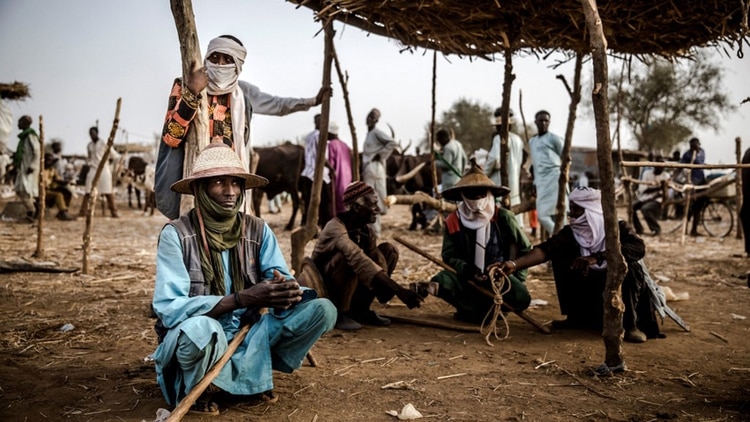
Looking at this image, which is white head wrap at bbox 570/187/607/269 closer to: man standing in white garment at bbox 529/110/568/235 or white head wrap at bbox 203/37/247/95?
white head wrap at bbox 203/37/247/95

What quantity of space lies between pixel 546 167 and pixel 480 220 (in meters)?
3.22

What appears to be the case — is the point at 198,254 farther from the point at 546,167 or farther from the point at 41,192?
the point at 546,167

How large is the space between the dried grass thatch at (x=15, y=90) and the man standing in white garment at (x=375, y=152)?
245 inches

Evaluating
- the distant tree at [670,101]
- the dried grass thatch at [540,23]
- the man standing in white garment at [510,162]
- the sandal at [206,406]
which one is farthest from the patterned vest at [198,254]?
the distant tree at [670,101]

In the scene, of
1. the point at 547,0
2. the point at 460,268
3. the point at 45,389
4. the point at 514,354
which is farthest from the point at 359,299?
the point at 547,0

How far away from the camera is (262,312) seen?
3.19 metres

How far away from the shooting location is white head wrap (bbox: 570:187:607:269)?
179 inches

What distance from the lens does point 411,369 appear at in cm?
381

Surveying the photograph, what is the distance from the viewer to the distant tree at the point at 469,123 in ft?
119

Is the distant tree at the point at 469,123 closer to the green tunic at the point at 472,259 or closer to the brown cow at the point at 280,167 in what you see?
the brown cow at the point at 280,167

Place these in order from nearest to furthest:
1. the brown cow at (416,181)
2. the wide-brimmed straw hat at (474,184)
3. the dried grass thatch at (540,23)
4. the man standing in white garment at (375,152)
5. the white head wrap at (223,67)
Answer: the white head wrap at (223,67)
the dried grass thatch at (540,23)
the wide-brimmed straw hat at (474,184)
the man standing in white garment at (375,152)
the brown cow at (416,181)

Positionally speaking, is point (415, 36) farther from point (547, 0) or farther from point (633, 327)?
point (633, 327)

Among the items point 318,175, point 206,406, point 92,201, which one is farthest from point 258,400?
point 92,201

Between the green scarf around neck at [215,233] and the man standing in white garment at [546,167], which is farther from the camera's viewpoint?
the man standing in white garment at [546,167]
